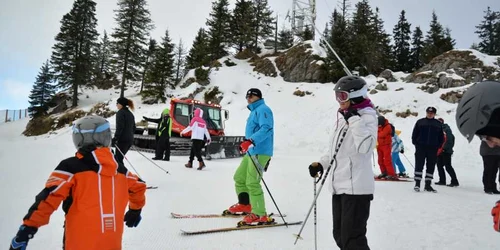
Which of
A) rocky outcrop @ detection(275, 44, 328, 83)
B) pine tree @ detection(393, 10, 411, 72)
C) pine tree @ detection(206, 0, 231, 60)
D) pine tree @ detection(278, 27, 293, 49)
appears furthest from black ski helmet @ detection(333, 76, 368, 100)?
pine tree @ detection(278, 27, 293, 49)

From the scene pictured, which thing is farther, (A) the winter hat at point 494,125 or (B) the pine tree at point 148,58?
(B) the pine tree at point 148,58

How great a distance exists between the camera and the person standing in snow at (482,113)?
1.47 m

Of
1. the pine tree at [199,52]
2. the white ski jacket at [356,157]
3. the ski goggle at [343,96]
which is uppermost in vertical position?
the pine tree at [199,52]

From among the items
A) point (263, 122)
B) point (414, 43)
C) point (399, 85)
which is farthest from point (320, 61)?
point (263, 122)

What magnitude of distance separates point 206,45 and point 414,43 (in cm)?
2780

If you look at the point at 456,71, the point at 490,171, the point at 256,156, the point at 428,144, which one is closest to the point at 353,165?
the point at 256,156

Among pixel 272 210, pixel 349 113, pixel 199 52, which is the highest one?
pixel 199 52

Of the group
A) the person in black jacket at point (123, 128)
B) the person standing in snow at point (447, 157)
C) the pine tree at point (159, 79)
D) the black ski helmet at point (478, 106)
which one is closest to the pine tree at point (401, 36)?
the pine tree at point (159, 79)

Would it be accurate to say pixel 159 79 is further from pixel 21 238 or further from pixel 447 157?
pixel 21 238

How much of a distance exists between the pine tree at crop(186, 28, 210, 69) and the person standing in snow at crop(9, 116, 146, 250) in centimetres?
3858

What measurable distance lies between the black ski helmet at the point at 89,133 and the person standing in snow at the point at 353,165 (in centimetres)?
207

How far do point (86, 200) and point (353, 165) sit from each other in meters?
2.23

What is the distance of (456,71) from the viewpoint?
2548cm

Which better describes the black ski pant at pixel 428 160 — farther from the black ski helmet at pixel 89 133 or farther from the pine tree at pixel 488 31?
the pine tree at pixel 488 31
